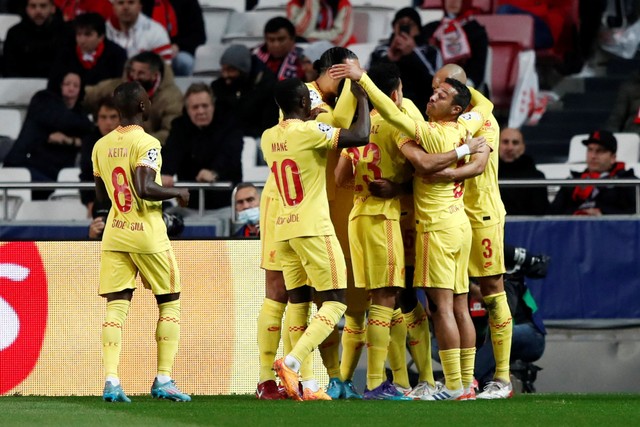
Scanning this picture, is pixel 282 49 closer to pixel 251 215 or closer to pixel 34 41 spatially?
pixel 34 41

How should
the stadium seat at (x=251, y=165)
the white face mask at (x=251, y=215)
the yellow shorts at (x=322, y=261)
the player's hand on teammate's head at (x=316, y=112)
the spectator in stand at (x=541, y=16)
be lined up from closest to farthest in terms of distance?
the yellow shorts at (x=322, y=261) → the player's hand on teammate's head at (x=316, y=112) → the white face mask at (x=251, y=215) → the stadium seat at (x=251, y=165) → the spectator in stand at (x=541, y=16)

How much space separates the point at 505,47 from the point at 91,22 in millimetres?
4870

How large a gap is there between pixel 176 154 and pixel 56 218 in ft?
4.68

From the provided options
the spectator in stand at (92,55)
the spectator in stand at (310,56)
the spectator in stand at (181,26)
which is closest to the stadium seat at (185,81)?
the spectator in stand at (181,26)

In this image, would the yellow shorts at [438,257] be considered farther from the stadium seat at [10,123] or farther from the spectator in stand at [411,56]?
the stadium seat at [10,123]

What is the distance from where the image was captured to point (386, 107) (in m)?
9.99

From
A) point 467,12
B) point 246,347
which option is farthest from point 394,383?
point 467,12

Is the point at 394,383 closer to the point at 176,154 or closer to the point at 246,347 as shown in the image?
the point at 246,347

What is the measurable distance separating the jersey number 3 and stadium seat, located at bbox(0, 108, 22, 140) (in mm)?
7641

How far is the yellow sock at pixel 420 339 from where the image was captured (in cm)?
1089

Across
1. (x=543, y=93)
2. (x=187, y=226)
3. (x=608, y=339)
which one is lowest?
(x=608, y=339)

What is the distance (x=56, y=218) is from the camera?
15.3 metres

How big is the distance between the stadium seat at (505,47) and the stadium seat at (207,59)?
10.4 ft

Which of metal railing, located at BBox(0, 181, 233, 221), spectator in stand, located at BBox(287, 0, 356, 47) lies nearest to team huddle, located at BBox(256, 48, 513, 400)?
metal railing, located at BBox(0, 181, 233, 221)
